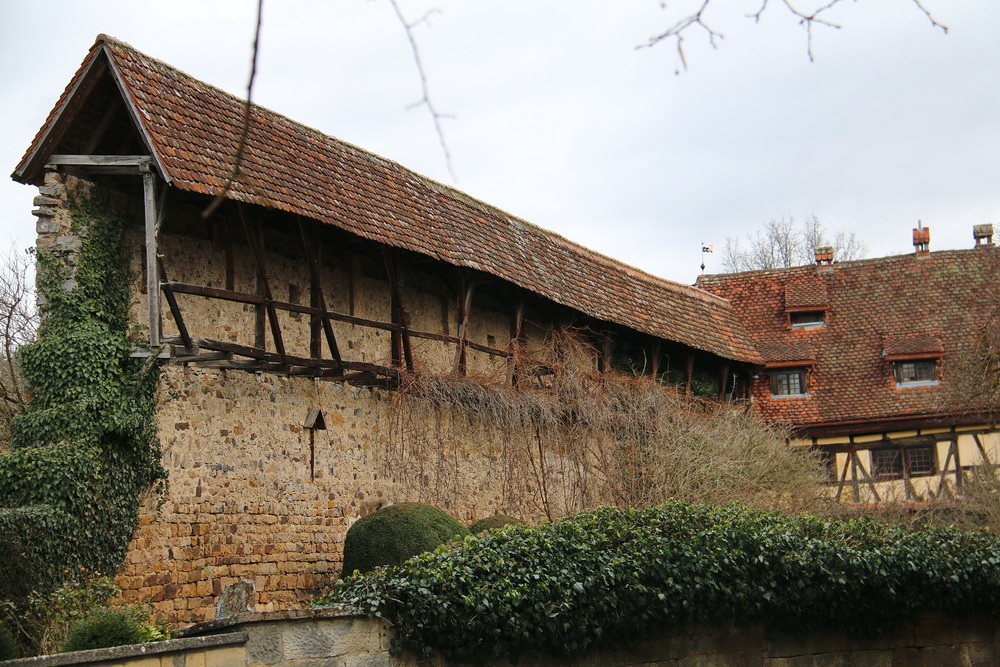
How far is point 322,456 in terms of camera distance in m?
14.1

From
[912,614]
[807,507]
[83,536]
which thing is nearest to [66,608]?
[83,536]

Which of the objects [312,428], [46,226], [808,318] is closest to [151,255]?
[46,226]

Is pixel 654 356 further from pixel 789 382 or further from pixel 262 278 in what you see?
pixel 262 278

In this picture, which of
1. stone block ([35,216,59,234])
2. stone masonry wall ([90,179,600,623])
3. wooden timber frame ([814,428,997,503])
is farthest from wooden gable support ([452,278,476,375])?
wooden timber frame ([814,428,997,503])

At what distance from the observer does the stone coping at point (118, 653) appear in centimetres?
728

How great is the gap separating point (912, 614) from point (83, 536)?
26.8ft

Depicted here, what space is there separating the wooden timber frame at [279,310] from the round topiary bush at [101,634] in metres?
4.19

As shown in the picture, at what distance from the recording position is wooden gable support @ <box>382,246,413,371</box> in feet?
49.0

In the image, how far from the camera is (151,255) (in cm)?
1179

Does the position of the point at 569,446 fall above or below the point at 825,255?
below

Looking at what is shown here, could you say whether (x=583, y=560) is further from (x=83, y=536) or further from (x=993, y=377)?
(x=993, y=377)

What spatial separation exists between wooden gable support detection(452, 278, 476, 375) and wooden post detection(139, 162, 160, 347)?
5.16 m

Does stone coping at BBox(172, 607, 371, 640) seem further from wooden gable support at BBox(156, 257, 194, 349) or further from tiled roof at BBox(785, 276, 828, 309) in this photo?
tiled roof at BBox(785, 276, 828, 309)

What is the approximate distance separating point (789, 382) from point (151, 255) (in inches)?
612
